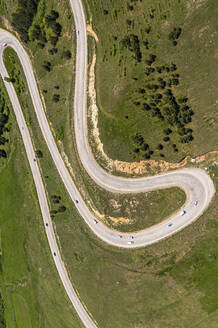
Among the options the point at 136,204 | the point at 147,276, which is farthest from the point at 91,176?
the point at 147,276

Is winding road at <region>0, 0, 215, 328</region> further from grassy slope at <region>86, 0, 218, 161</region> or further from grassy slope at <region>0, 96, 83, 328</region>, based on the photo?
grassy slope at <region>86, 0, 218, 161</region>

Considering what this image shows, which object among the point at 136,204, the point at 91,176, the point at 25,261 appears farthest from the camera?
the point at 25,261

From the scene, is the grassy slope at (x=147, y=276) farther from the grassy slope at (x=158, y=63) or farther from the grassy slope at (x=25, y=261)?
the grassy slope at (x=158, y=63)

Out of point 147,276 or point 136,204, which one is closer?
point 147,276

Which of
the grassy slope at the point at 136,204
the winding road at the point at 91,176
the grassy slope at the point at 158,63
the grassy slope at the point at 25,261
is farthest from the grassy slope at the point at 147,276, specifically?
the grassy slope at the point at 158,63

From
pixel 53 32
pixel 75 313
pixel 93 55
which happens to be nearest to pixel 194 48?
pixel 93 55

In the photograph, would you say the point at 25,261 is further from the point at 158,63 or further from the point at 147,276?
the point at 158,63
